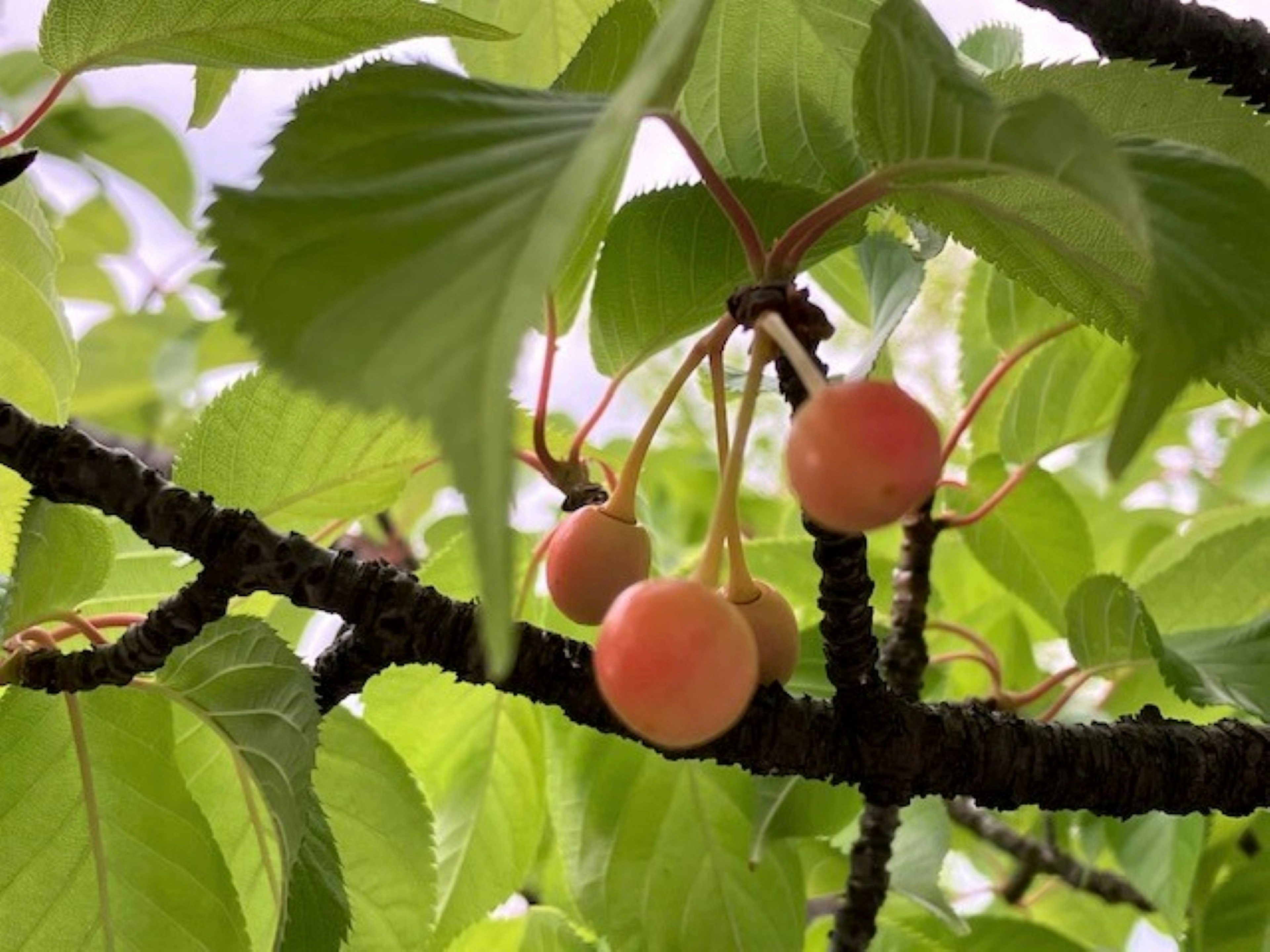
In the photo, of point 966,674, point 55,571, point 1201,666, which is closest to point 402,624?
point 55,571

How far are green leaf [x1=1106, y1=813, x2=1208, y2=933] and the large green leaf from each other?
1.66 feet

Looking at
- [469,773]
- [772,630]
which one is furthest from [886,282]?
[469,773]

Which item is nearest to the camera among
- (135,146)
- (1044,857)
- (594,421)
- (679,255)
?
(679,255)

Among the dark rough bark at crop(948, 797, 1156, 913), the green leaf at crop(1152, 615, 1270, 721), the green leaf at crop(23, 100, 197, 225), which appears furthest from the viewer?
the green leaf at crop(23, 100, 197, 225)

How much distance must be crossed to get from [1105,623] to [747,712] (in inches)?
11.4

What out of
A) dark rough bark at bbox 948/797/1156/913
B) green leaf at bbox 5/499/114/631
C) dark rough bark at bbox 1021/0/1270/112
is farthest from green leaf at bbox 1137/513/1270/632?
green leaf at bbox 5/499/114/631

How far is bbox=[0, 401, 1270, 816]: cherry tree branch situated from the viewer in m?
0.41

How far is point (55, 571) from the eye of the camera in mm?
476

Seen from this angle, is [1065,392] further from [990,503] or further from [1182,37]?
[1182,37]

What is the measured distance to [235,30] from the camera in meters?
0.45

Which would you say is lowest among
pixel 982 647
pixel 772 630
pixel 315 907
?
pixel 315 907

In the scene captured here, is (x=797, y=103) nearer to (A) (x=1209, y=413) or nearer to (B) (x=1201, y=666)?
(B) (x=1201, y=666)

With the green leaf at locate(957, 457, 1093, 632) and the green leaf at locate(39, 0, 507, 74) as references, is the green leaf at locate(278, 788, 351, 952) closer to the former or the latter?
the green leaf at locate(39, 0, 507, 74)

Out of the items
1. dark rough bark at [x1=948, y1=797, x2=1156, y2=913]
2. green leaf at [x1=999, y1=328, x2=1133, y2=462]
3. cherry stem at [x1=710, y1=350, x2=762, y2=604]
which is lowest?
cherry stem at [x1=710, y1=350, x2=762, y2=604]
